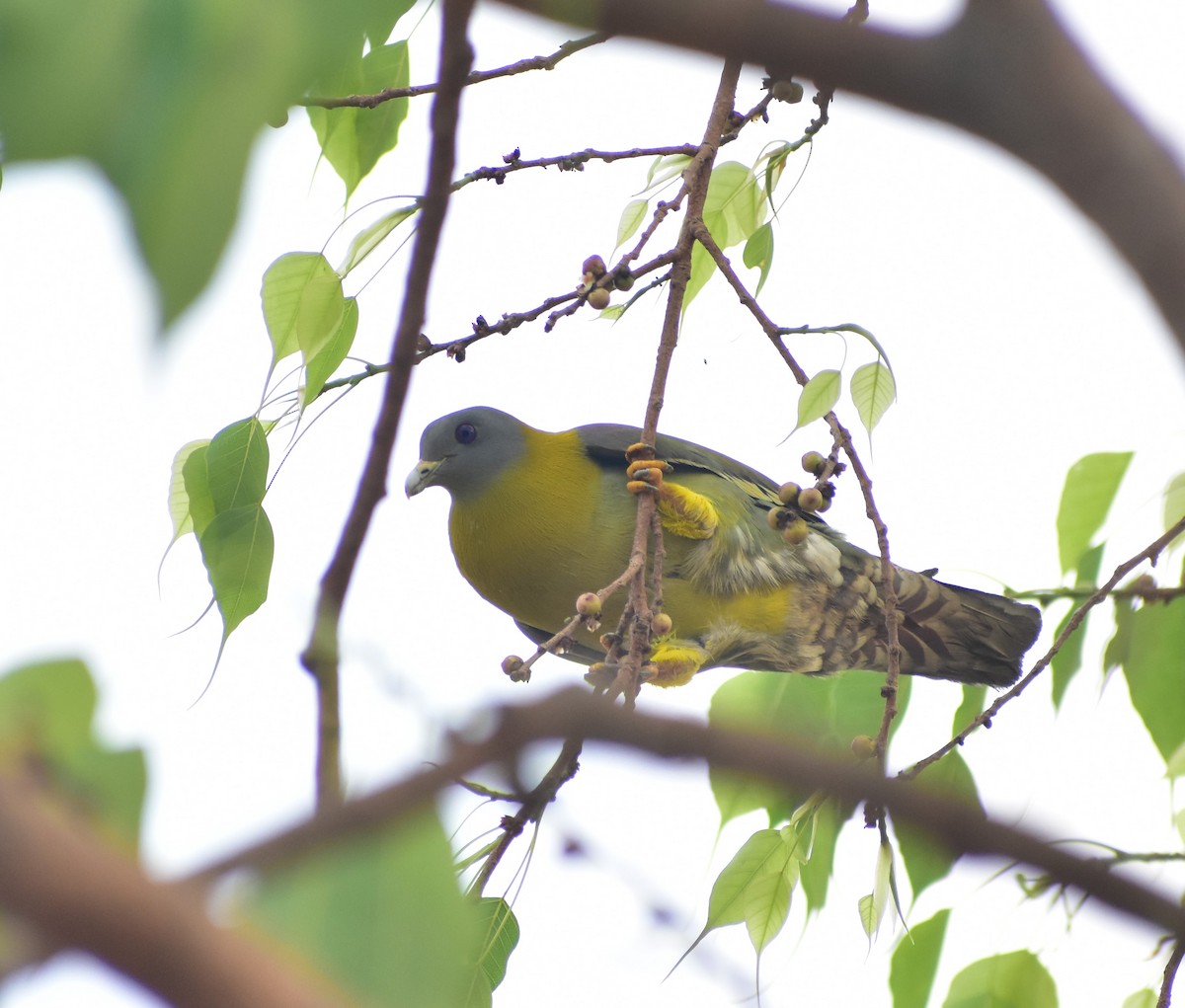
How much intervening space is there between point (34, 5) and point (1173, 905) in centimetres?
75

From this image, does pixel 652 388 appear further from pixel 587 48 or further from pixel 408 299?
pixel 408 299

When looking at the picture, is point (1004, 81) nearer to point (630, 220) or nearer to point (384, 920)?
point (384, 920)

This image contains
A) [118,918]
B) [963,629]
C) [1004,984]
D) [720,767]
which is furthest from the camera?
[963,629]

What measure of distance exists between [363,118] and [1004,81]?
1.98 metres

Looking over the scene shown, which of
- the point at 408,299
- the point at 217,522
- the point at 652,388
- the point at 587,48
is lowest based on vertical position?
the point at 408,299

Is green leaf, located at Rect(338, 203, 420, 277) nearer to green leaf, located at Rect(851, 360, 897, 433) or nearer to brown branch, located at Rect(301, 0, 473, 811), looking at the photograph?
green leaf, located at Rect(851, 360, 897, 433)

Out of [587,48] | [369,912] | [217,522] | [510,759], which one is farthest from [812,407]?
[510,759]

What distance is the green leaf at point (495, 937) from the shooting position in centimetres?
201

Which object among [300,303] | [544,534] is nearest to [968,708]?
[544,534]

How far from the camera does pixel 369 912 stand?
0.74m

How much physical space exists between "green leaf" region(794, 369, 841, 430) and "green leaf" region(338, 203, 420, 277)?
83 cm

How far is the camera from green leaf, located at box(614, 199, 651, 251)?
3.01m

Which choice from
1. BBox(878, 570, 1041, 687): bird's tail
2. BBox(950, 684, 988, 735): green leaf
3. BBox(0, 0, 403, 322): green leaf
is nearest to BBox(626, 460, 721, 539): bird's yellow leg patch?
BBox(878, 570, 1041, 687): bird's tail

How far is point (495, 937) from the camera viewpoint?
2057 mm
